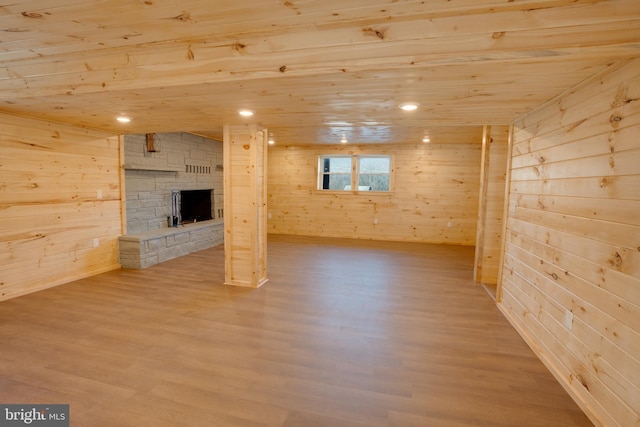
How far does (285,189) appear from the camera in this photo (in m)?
7.62

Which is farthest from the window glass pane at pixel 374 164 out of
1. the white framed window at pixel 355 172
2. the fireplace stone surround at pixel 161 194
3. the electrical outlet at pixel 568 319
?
the electrical outlet at pixel 568 319

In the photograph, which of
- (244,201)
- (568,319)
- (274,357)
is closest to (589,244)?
(568,319)

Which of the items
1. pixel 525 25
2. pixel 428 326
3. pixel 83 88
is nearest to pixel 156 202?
pixel 83 88

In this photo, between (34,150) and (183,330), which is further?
(34,150)

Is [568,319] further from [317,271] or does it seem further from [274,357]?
[317,271]

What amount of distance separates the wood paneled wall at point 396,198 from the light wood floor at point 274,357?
3.09 meters

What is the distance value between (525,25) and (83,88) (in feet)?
9.94

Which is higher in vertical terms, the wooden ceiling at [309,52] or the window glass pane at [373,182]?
the wooden ceiling at [309,52]

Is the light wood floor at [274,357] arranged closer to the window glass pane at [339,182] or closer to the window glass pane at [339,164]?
the window glass pane at [339,182]

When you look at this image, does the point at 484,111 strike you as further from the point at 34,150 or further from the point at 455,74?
the point at 34,150

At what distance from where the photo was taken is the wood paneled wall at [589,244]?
151cm

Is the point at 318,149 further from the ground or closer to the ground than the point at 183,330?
further from the ground

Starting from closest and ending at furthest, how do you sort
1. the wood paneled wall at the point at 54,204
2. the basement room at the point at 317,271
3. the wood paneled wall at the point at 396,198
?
the basement room at the point at 317,271
the wood paneled wall at the point at 54,204
the wood paneled wall at the point at 396,198

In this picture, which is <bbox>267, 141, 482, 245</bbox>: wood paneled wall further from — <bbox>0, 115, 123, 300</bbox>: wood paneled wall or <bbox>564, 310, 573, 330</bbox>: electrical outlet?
<bbox>564, 310, 573, 330</bbox>: electrical outlet
